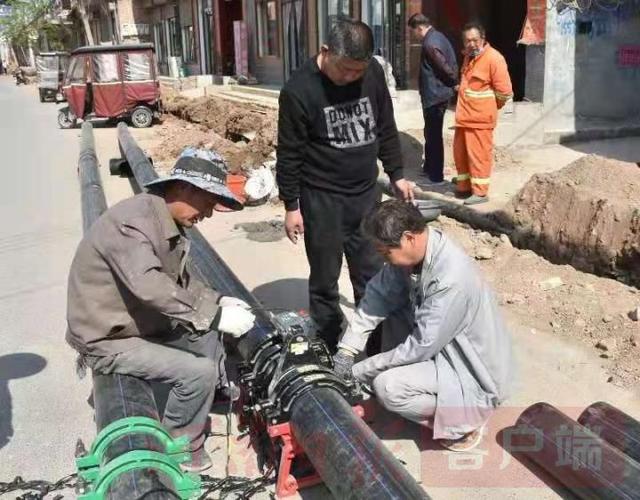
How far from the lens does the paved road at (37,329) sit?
12.2 feet

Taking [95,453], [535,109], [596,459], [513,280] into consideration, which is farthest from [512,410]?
[535,109]

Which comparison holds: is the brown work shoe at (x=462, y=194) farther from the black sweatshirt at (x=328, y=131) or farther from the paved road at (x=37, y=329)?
the paved road at (x=37, y=329)

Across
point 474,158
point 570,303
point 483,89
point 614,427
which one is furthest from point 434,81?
point 614,427

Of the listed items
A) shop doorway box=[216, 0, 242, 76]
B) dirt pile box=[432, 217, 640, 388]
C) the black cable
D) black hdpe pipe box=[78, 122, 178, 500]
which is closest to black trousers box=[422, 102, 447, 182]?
dirt pile box=[432, 217, 640, 388]

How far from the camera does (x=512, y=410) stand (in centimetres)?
390

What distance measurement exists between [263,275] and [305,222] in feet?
7.47

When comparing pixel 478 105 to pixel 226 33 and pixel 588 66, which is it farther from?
pixel 226 33

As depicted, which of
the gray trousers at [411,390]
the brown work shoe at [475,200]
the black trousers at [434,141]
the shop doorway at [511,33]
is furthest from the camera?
the shop doorway at [511,33]

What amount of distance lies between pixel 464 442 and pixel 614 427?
704 millimetres

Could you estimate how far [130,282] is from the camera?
2873 mm

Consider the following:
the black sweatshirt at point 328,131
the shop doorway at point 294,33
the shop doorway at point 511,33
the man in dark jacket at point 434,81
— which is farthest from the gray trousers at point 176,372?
the shop doorway at point 294,33

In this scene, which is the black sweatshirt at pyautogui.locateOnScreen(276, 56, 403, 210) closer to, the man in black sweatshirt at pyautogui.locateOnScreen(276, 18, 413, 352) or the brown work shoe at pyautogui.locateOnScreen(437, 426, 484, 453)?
the man in black sweatshirt at pyautogui.locateOnScreen(276, 18, 413, 352)

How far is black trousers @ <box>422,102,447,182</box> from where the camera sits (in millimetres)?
8031

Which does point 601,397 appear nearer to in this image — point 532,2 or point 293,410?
point 293,410
